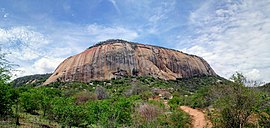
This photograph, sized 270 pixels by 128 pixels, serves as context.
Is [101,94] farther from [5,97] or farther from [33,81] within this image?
[33,81]

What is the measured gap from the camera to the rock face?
230 feet

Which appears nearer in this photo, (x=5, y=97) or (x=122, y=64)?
(x=5, y=97)

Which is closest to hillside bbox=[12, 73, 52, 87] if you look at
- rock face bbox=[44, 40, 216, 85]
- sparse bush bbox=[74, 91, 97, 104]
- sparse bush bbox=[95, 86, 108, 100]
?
rock face bbox=[44, 40, 216, 85]

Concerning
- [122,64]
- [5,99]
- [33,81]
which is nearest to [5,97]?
[5,99]

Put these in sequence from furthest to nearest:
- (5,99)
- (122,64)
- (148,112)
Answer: (122,64) < (148,112) < (5,99)

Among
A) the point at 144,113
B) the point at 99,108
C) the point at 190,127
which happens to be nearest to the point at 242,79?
the point at 144,113

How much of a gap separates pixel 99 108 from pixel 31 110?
8677 millimetres

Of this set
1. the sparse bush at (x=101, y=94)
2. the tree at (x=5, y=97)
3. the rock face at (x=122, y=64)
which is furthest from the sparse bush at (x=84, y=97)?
the rock face at (x=122, y=64)

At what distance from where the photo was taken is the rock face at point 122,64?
70.1 meters

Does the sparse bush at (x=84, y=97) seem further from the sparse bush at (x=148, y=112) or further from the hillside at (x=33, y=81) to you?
the hillside at (x=33, y=81)

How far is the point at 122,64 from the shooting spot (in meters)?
71.9

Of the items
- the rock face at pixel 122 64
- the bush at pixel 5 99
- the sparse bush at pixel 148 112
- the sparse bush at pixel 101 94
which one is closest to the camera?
the bush at pixel 5 99

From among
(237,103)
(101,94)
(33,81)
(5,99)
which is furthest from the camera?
(33,81)

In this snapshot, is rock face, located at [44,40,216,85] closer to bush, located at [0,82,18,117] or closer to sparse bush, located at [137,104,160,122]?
bush, located at [0,82,18,117]
